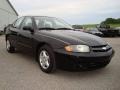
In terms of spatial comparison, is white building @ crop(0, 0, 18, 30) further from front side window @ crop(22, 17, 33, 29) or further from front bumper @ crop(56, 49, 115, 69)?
front bumper @ crop(56, 49, 115, 69)

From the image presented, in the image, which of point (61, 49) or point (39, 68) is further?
point (39, 68)

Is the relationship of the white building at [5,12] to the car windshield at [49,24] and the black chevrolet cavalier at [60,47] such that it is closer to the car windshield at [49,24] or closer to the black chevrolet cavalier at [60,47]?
the car windshield at [49,24]

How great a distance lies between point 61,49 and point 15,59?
255 cm

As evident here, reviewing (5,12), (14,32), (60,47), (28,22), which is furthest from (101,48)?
(5,12)

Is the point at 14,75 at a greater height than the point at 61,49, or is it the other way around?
the point at 61,49

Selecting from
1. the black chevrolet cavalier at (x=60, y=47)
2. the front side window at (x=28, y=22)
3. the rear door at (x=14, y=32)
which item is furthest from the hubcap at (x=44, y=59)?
the rear door at (x=14, y=32)

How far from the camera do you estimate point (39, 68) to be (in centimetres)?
545

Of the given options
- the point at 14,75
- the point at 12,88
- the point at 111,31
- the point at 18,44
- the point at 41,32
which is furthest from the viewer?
the point at 111,31

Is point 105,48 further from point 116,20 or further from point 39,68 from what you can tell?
point 116,20

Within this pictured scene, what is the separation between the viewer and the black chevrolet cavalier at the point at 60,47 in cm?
439

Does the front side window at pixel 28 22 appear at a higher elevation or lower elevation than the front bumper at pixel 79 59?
higher

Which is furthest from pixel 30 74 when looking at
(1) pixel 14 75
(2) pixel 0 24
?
(2) pixel 0 24

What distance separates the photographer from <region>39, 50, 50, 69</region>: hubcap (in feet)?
16.1

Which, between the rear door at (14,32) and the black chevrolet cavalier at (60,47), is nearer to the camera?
the black chevrolet cavalier at (60,47)
